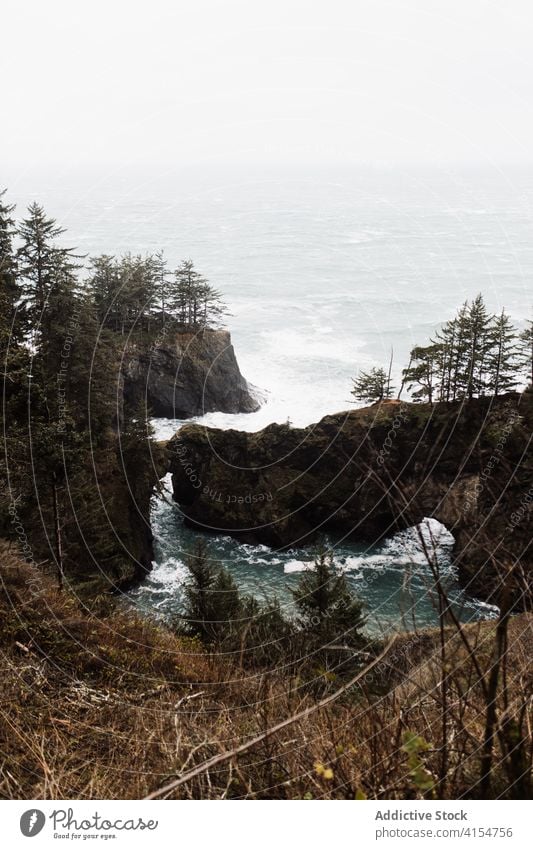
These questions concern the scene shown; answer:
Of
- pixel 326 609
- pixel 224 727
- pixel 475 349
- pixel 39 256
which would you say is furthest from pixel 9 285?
pixel 224 727

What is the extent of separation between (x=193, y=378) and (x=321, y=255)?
31912mm

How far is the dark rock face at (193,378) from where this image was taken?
45188 millimetres

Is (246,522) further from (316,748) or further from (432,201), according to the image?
(432,201)

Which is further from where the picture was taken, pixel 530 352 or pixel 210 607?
pixel 530 352

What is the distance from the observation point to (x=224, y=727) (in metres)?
4.77

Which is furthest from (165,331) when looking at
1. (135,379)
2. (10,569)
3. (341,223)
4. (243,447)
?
(10,569)

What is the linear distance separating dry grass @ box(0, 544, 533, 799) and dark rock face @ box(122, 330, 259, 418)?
37.1 m

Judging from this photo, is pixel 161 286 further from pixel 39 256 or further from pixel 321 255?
pixel 321 255

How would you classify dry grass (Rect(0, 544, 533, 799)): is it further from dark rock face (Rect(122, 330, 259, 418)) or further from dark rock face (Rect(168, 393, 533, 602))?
dark rock face (Rect(122, 330, 259, 418))

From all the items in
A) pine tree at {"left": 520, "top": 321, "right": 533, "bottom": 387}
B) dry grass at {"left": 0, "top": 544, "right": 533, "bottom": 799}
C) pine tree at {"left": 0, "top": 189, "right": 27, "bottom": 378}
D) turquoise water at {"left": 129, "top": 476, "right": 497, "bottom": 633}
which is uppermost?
pine tree at {"left": 0, "top": 189, "right": 27, "bottom": 378}

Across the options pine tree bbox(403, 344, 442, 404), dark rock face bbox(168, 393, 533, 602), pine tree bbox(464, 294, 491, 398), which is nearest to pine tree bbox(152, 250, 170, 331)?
dark rock face bbox(168, 393, 533, 602)

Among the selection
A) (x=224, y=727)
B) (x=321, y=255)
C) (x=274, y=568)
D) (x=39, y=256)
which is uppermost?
(x=321, y=255)

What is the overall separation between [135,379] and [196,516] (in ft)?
43.3

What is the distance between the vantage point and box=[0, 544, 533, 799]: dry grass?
340cm
